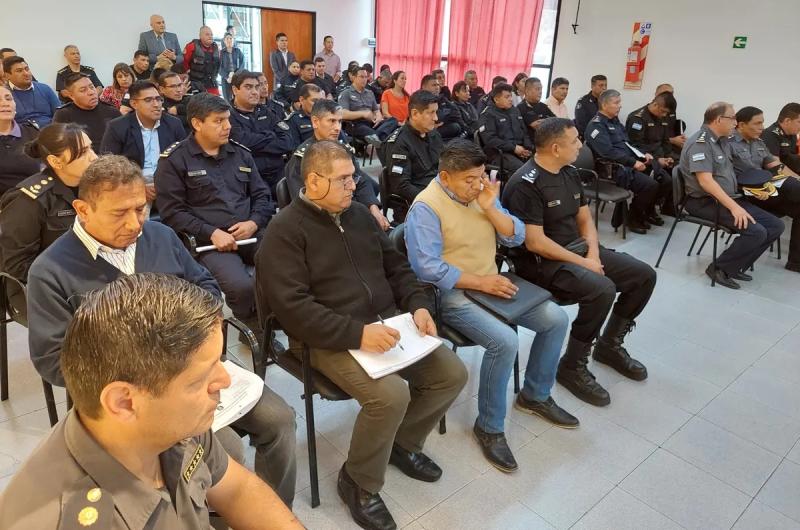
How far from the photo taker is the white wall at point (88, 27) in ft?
24.3

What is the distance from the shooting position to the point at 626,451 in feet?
7.66

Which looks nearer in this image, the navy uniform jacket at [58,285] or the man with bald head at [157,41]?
the navy uniform jacket at [58,285]

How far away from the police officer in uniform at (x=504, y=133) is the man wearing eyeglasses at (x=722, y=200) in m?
1.79

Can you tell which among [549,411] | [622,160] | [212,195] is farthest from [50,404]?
[622,160]

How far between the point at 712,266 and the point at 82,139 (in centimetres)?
429

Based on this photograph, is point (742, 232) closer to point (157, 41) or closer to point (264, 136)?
point (264, 136)

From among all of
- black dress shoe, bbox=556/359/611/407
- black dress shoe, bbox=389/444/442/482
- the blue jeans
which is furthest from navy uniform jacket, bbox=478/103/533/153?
black dress shoe, bbox=389/444/442/482

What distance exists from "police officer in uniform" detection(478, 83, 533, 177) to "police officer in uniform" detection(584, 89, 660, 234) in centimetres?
74

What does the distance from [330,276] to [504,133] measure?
430 centimetres

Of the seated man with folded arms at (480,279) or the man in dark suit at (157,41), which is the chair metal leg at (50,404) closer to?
the seated man with folded arms at (480,279)

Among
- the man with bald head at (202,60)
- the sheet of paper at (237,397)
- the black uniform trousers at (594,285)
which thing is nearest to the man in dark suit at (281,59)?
the man with bald head at (202,60)

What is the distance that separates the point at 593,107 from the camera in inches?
267

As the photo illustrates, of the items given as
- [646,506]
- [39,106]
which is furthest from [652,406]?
[39,106]

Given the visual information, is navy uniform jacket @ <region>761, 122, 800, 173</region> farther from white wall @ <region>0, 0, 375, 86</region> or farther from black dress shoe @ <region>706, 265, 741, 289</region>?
white wall @ <region>0, 0, 375, 86</region>
